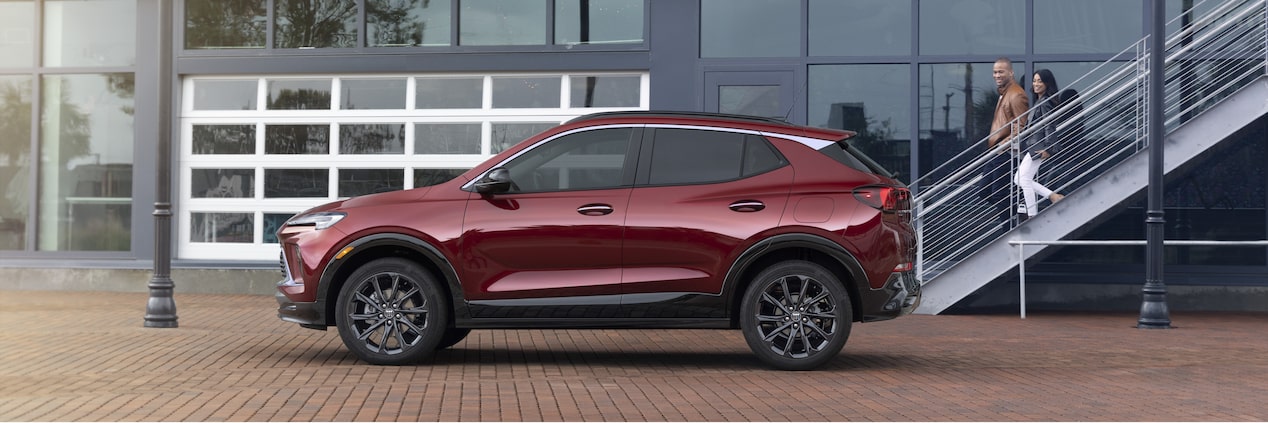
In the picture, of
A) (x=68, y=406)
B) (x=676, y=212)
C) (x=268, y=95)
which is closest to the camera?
(x=68, y=406)

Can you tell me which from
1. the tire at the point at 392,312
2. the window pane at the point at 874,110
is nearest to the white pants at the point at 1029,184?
the window pane at the point at 874,110

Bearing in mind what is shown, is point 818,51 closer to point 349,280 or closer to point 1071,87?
point 1071,87

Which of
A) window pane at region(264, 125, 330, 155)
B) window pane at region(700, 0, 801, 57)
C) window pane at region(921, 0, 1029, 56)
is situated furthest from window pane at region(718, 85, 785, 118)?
window pane at region(264, 125, 330, 155)

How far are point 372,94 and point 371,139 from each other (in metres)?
0.56

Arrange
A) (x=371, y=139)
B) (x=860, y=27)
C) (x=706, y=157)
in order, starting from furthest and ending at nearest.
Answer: (x=371, y=139), (x=860, y=27), (x=706, y=157)

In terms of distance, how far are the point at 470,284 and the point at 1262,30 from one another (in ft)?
34.4

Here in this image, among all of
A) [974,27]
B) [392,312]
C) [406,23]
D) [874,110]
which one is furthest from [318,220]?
[974,27]

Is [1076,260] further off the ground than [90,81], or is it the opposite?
[90,81]

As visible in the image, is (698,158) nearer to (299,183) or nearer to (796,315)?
(796,315)

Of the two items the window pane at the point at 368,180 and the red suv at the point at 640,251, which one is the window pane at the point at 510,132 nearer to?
the window pane at the point at 368,180

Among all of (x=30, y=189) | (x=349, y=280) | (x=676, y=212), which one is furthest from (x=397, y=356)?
(x=30, y=189)

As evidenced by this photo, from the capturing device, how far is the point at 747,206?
9266mm

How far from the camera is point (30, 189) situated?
18.2 meters

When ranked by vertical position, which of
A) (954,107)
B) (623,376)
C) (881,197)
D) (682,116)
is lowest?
(623,376)
